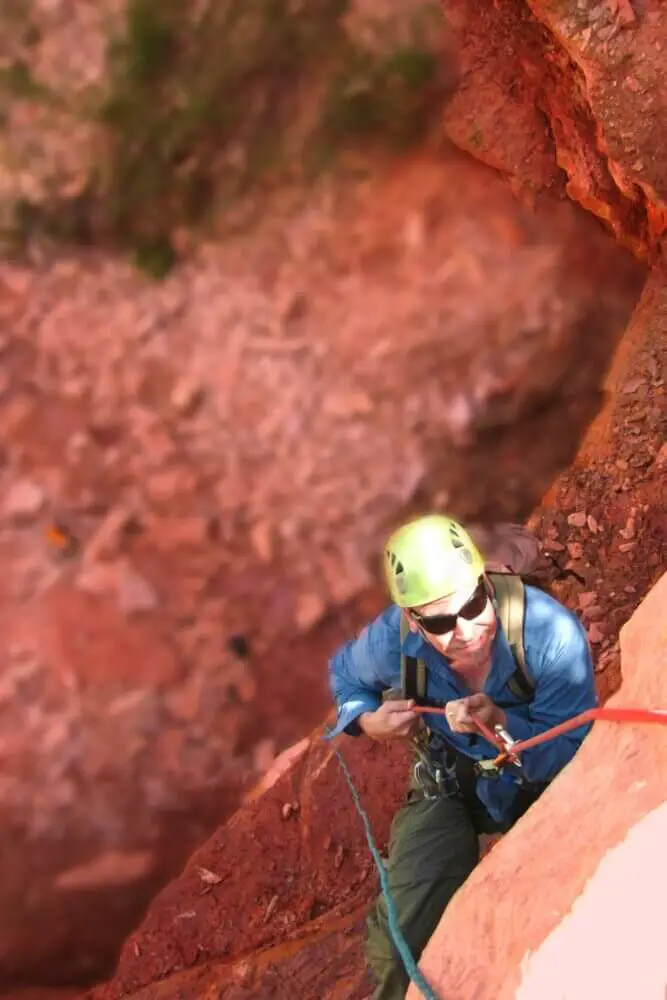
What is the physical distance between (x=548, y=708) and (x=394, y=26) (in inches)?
98.4

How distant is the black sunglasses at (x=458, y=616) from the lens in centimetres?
174

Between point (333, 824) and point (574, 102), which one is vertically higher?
point (574, 102)

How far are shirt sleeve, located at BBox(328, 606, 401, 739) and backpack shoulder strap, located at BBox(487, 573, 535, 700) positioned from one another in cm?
27

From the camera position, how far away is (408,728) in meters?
1.95

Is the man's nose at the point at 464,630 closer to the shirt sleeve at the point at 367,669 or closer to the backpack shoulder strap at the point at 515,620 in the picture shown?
the backpack shoulder strap at the point at 515,620

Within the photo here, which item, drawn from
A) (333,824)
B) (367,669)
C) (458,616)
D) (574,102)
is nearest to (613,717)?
(458,616)

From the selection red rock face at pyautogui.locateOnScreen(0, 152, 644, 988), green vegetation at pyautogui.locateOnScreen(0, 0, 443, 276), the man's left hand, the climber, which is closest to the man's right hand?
the climber

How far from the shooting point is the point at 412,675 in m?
1.95

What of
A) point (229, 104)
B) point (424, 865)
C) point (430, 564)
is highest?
point (229, 104)

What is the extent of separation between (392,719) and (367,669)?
0.51 feet

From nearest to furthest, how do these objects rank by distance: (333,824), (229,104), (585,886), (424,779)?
(585,886), (424,779), (333,824), (229,104)

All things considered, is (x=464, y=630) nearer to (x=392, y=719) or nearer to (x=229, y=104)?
(x=392, y=719)

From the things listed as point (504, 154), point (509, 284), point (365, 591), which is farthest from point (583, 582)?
point (504, 154)

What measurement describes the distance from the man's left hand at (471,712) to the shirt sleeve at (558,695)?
62mm
